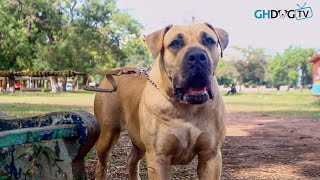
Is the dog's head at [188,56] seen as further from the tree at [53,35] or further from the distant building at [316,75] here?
the tree at [53,35]

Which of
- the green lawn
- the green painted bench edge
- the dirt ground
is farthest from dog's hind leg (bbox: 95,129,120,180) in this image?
the green lawn

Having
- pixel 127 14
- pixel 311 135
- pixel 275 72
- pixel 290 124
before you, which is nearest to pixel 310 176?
pixel 311 135

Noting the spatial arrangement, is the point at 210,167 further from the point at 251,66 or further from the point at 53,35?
the point at 251,66

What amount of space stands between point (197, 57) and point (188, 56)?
7 cm

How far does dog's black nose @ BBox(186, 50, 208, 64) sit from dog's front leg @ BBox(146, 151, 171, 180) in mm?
761

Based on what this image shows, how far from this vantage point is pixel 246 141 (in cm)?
857

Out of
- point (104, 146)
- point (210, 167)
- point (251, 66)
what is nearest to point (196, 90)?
point (210, 167)

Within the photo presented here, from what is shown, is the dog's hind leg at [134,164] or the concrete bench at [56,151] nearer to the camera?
the concrete bench at [56,151]

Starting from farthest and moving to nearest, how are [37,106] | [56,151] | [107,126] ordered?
1. [37,106]
2. [107,126]
3. [56,151]

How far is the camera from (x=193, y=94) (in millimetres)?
3115

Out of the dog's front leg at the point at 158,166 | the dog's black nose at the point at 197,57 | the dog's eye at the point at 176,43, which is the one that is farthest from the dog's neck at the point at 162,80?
the dog's front leg at the point at 158,166

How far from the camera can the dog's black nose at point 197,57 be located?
119 inches

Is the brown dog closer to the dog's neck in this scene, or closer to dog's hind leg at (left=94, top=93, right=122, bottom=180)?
the dog's neck

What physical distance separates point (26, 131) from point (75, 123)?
386 mm
